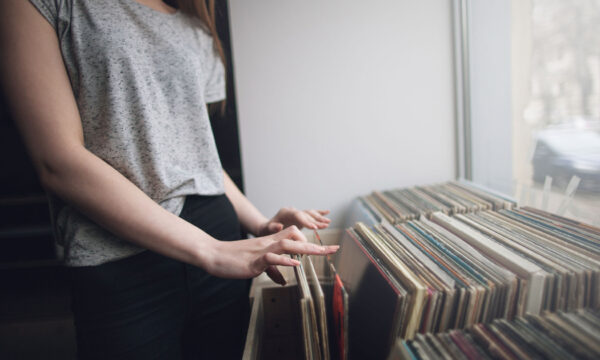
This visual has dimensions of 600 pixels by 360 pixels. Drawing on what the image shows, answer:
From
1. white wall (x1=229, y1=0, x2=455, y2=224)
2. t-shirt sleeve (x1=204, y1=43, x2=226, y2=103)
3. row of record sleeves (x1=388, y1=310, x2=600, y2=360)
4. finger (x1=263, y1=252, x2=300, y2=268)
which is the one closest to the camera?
row of record sleeves (x1=388, y1=310, x2=600, y2=360)

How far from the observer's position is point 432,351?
42 cm

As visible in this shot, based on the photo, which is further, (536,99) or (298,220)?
(536,99)

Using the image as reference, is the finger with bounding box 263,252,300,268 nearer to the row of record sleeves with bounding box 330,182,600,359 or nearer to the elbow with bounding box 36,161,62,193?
the row of record sleeves with bounding box 330,182,600,359

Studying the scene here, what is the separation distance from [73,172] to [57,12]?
0.34 metres

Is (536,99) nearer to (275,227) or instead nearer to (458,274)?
(458,274)

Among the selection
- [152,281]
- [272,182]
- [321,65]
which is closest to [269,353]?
[152,281]

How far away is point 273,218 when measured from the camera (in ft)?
2.91

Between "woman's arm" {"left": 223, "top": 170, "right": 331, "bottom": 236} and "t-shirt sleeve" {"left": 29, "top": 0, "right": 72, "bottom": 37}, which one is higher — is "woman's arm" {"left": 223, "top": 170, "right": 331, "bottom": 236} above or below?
below

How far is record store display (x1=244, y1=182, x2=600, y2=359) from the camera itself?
0.42m

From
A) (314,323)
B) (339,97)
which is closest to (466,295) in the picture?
(314,323)

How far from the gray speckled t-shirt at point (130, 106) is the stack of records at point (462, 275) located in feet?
1.56

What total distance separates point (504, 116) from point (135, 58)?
4.12ft

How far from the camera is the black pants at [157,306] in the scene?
0.60 metres

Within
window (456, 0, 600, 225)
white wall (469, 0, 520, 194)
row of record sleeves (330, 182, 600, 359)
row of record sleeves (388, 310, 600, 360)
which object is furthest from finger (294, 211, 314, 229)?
white wall (469, 0, 520, 194)
